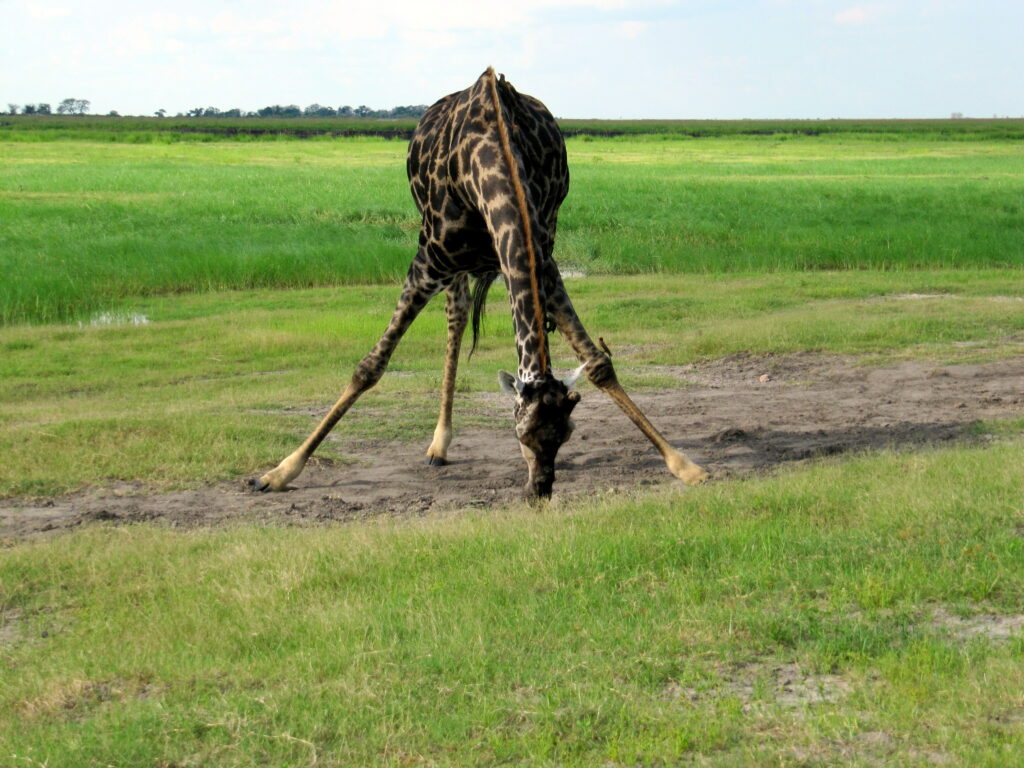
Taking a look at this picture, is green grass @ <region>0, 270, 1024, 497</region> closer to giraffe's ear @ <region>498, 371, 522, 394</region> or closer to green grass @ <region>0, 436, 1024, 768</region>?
green grass @ <region>0, 436, 1024, 768</region>

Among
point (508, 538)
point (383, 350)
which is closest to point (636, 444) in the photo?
point (383, 350)

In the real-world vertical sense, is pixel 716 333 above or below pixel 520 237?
below

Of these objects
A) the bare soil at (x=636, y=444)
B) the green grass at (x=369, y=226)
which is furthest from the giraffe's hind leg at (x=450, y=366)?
the green grass at (x=369, y=226)

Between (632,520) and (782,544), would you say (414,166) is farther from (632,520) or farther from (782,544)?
(782,544)

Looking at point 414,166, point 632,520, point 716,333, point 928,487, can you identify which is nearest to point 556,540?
point 632,520

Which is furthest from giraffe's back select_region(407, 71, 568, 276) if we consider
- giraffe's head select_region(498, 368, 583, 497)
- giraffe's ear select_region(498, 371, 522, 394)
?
giraffe's head select_region(498, 368, 583, 497)

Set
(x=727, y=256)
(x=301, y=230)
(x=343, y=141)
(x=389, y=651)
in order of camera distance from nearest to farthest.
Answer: (x=389, y=651), (x=727, y=256), (x=301, y=230), (x=343, y=141)

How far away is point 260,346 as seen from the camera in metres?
12.3

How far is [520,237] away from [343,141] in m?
68.0

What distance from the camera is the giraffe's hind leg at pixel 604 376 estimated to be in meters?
6.93

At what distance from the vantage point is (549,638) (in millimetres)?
3900

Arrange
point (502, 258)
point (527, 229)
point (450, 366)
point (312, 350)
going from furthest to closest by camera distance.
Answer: point (312, 350), point (450, 366), point (502, 258), point (527, 229)

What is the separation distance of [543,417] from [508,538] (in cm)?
70

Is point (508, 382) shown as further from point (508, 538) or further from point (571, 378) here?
point (508, 538)
